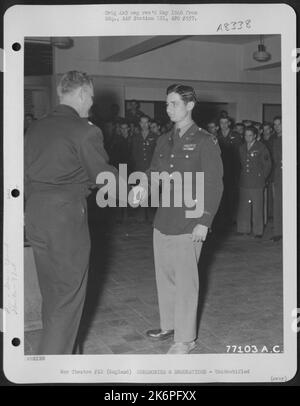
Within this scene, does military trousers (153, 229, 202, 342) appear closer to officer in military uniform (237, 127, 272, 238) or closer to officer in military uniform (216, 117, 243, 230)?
officer in military uniform (237, 127, 272, 238)

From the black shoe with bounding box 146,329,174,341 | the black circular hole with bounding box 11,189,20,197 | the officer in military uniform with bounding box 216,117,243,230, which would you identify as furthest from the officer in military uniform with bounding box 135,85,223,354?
the officer in military uniform with bounding box 216,117,243,230

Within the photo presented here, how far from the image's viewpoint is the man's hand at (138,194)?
1.91 m

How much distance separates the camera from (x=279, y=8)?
5.78 ft

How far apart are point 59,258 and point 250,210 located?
10.5ft

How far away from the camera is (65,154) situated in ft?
5.66

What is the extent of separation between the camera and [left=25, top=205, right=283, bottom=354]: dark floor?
7.16ft


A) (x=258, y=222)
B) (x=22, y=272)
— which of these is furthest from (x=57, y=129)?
(x=258, y=222)

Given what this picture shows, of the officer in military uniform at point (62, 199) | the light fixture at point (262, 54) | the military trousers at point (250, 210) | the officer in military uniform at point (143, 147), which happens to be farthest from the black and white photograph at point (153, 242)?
the light fixture at point (262, 54)

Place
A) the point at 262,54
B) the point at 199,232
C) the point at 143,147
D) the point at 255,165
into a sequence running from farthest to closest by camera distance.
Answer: the point at 143,147, the point at 262,54, the point at 255,165, the point at 199,232

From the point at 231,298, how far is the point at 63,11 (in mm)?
1891

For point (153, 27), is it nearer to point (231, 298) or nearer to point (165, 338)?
point (165, 338)

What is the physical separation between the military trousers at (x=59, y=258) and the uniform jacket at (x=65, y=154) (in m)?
0.05

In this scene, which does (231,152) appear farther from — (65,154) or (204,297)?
(65,154)

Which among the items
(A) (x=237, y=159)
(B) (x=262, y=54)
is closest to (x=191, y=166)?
(A) (x=237, y=159)
